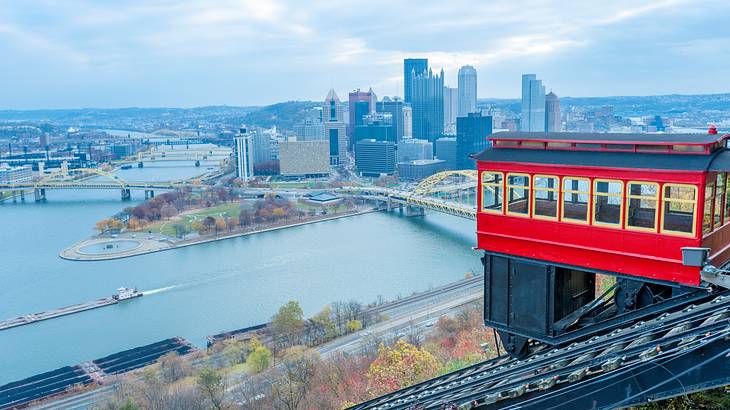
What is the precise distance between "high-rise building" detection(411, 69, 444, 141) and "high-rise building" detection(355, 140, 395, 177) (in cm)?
1459

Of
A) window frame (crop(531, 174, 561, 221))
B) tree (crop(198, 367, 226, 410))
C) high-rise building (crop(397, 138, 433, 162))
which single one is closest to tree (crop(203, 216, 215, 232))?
tree (crop(198, 367, 226, 410))

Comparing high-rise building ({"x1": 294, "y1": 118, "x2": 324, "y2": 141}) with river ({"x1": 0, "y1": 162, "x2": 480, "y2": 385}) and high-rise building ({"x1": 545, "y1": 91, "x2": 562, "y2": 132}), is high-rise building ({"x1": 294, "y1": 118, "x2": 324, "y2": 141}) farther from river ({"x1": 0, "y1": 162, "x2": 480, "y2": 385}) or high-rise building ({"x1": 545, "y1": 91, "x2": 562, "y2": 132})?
river ({"x1": 0, "y1": 162, "x2": 480, "y2": 385})

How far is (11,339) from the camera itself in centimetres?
1512

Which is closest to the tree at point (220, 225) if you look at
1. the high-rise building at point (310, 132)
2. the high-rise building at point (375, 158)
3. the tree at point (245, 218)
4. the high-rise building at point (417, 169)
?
the tree at point (245, 218)

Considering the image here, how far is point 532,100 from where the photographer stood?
6662 cm

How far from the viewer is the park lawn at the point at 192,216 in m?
28.4

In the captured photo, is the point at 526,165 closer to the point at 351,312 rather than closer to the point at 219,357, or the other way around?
the point at 219,357

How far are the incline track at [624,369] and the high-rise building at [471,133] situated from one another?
4842 cm

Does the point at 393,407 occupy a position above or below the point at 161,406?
above

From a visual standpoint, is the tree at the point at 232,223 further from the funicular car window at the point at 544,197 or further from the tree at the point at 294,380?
the funicular car window at the point at 544,197

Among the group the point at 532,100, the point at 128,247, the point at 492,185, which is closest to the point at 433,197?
the point at 128,247

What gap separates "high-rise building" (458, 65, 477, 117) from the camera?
8131 centimetres

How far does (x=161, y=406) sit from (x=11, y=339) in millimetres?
8121

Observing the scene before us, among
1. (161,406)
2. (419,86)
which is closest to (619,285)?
(161,406)
